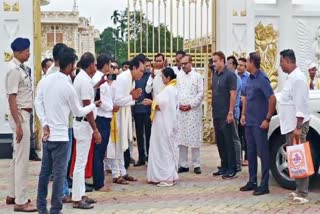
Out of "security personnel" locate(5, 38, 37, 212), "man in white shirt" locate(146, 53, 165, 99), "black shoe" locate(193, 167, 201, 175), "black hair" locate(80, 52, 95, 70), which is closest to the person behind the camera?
"security personnel" locate(5, 38, 37, 212)

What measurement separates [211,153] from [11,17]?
453 cm

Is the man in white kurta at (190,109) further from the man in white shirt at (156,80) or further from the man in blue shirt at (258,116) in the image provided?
the man in blue shirt at (258,116)

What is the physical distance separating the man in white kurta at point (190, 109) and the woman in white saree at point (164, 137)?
87 cm

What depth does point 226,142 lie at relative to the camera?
28.9ft

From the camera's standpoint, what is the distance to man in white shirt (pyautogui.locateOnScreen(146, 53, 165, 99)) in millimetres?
9680

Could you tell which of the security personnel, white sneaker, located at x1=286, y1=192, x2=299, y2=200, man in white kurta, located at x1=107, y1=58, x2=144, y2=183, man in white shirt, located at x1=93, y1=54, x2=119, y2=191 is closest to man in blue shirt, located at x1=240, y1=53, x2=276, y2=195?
white sneaker, located at x1=286, y1=192, x2=299, y2=200

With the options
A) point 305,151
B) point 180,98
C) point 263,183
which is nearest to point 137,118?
point 180,98

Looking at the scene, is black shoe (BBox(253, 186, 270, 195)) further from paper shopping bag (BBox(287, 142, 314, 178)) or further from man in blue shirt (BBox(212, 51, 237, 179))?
man in blue shirt (BBox(212, 51, 237, 179))

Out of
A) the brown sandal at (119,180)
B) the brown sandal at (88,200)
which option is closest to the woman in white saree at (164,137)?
the brown sandal at (119,180)

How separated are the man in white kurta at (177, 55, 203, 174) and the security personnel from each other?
308 cm

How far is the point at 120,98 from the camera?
816cm

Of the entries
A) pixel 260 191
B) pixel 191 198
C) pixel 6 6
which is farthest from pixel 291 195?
pixel 6 6

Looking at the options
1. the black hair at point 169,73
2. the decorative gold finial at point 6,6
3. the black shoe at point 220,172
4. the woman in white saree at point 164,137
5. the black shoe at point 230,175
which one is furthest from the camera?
the decorative gold finial at point 6,6

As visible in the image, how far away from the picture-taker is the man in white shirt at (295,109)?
22.5ft
